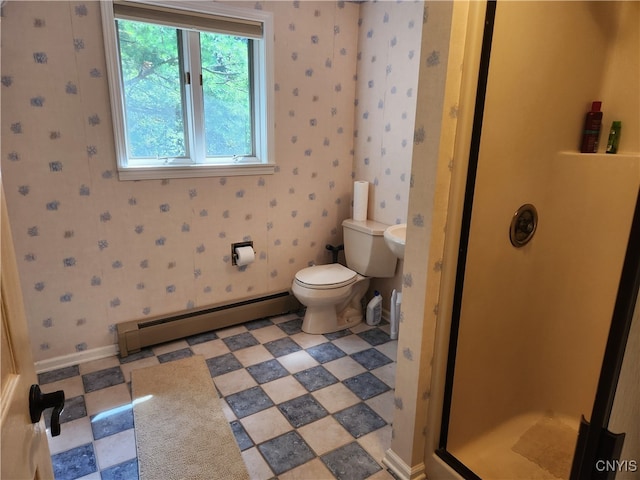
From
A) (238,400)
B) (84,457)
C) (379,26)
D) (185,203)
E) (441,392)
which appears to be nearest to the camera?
(441,392)

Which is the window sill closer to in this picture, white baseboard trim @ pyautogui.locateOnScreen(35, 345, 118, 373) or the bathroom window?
the bathroom window

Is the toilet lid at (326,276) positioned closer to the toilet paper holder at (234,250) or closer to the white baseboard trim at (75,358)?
the toilet paper holder at (234,250)

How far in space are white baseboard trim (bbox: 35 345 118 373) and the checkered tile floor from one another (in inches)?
1.6

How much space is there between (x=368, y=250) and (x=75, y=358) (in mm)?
1964

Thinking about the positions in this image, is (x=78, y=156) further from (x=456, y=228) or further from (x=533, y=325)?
(x=533, y=325)

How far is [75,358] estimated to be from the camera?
2492 mm

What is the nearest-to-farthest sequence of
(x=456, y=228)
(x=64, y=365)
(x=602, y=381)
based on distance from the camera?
(x=602, y=381) < (x=456, y=228) < (x=64, y=365)

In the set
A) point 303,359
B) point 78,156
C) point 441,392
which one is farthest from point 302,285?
point 78,156

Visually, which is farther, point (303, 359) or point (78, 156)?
point (303, 359)

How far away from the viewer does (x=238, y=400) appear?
2.19 metres

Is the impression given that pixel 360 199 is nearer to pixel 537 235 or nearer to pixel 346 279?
pixel 346 279

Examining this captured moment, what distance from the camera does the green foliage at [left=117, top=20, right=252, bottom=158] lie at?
2.40m

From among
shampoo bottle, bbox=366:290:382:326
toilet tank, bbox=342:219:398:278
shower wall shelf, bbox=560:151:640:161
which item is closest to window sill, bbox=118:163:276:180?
toilet tank, bbox=342:219:398:278

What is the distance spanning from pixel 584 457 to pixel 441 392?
3.98ft
